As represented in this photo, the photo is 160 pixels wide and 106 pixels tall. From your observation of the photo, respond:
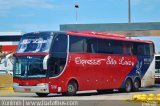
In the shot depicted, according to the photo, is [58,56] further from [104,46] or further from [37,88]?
[104,46]

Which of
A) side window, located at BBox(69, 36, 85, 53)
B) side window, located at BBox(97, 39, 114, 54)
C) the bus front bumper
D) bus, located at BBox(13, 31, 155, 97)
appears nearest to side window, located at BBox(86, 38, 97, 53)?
bus, located at BBox(13, 31, 155, 97)

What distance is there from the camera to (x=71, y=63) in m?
24.6

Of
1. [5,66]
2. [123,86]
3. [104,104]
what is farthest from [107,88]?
[5,66]

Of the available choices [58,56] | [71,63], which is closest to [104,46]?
[71,63]

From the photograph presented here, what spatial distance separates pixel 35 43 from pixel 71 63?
2.22m

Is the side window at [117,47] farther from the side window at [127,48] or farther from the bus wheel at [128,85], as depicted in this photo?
the bus wheel at [128,85]

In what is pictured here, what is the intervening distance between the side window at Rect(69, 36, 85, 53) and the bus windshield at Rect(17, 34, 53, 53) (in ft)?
5.03

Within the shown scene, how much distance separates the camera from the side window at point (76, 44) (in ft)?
80.9

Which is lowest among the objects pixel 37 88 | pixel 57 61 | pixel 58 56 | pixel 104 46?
pixel 37 88

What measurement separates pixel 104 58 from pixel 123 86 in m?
3.28

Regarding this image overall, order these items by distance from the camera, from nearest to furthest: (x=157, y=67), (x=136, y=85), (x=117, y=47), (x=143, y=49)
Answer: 1. (x=117, y=47)
2. (x=136, y=85)
3. (x=143, y=49)
4. (x=157, y=67)

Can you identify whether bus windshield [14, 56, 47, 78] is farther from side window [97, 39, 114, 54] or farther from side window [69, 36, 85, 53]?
side window [97, 39, 114, 54]

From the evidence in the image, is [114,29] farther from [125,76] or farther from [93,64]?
[93,64]


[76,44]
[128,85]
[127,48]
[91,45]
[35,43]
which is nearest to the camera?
[35,43]
